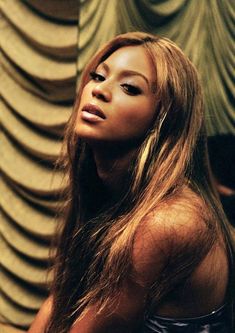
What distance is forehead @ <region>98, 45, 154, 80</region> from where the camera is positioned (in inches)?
48.6

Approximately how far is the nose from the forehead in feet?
0.18

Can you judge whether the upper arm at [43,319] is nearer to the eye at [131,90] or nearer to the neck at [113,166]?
the neck at [113,166]

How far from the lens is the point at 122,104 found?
120cm

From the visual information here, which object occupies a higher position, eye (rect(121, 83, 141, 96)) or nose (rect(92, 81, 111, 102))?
nose (rect(92, 81, 111, 102))

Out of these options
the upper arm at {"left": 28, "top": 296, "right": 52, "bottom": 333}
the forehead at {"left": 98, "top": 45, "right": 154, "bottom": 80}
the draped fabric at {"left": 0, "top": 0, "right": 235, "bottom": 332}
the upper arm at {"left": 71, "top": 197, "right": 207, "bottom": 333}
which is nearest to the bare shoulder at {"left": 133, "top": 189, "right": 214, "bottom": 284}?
the upper arm at {"left": 71, "top": 197, "right": 207, "bottom": 333}

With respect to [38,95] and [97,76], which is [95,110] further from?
[38,95]

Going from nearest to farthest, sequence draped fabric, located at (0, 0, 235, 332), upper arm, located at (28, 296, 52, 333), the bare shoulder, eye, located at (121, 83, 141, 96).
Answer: the bare shoulder
eye, located at (121, 83, 141, 96)
upper arm, located at (28, 296, 52, 333)
draped fabric, located at (0, 0, 235, 332)

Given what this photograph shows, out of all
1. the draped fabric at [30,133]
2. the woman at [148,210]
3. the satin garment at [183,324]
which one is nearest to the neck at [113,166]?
the woman at [148,210]

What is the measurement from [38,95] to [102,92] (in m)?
0.66

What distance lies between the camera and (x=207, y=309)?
120cm

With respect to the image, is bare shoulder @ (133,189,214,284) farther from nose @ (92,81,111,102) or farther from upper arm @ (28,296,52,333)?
upper arm @ (28,296,52,333)

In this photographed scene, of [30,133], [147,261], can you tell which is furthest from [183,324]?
[30,133]

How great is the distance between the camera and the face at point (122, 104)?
1205mm

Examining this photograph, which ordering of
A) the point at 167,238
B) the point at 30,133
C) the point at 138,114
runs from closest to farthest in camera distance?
1. the point at 167,238
2. the point at 138,114
3. the point at 30,133
